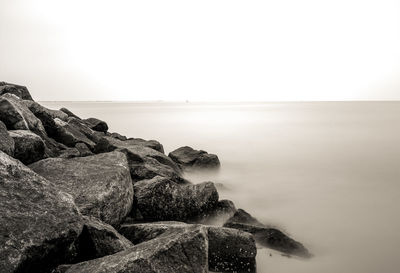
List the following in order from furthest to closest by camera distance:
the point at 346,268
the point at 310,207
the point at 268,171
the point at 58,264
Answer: the point at 268,171 < the point at 310,207 < the point at 346,268 < the point at 58,264

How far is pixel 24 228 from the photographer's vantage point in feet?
12.7

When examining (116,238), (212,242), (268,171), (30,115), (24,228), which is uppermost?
(30,115)

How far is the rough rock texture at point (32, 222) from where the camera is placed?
3.71 meters

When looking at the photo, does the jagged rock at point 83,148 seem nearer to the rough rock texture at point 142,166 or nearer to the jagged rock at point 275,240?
the rough rock texture at point 142,166

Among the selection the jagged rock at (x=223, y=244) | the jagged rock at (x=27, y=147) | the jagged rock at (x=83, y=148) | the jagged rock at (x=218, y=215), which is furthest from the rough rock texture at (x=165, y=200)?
the jagged rock at (x=83, y=148)

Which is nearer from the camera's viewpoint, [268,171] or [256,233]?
[256,233]

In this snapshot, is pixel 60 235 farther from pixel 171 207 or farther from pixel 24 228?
pixel 171 207

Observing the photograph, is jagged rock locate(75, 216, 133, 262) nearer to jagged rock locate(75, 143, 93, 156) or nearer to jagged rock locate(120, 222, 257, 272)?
jagged rock locate(120, 222, 257, 272)

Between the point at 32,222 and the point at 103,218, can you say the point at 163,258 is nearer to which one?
the point at 32,222

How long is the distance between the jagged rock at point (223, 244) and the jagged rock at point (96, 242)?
81 cm

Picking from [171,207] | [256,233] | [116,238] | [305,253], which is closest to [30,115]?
[171,207]

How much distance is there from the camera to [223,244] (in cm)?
558

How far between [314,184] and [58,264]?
1085 cm

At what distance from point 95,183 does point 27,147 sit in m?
1.72
